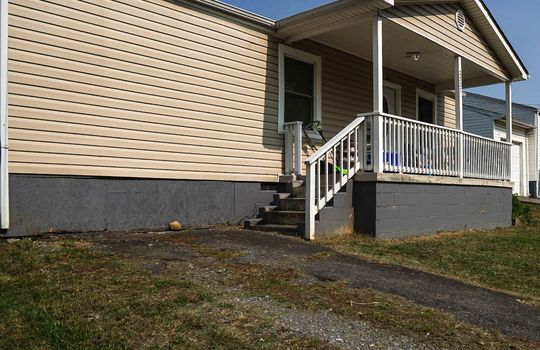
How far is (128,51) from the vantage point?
7.31m

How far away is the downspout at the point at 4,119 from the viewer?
5957 mm

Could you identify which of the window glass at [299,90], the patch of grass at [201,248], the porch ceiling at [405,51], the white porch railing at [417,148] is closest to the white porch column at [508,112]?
the porch ceiling at [405,51]

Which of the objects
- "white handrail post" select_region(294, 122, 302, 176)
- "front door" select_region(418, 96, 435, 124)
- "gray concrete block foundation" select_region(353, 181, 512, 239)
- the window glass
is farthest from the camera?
"front door" select_region(418, 96, 435, 124)

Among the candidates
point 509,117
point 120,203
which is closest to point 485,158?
point 509,117

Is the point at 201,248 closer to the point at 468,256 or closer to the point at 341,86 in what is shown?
the point at 468,256

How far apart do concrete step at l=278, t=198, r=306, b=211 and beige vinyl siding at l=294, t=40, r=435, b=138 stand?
96.7 inches

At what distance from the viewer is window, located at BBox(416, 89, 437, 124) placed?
1378 cm

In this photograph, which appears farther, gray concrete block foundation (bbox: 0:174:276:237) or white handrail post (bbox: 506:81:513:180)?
white handrail post (bbox: 506:81:513:180)

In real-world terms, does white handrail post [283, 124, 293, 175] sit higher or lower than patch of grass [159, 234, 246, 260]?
higher

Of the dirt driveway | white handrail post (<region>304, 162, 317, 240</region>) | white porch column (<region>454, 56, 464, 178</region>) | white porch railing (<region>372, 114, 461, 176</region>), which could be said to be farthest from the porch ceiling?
the dirt driveway

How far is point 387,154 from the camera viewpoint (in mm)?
8562

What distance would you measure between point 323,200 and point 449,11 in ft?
17.7

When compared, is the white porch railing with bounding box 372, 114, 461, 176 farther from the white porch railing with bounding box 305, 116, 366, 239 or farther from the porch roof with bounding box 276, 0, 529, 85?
the porch roof with bounding box 276, 0, 529, 85

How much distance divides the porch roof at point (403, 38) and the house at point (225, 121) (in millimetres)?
44
